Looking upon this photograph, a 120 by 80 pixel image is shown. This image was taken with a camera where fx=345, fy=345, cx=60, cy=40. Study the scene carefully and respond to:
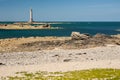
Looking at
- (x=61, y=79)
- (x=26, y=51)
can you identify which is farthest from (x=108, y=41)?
(x=61, y=79)

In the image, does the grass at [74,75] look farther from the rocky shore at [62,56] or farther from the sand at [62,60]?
the sand at [62,60]

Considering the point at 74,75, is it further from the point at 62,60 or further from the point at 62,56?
the point at 62,56

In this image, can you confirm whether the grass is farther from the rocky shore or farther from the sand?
the sand

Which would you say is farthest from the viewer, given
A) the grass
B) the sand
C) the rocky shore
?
the rocky shore

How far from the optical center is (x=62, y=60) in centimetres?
4394

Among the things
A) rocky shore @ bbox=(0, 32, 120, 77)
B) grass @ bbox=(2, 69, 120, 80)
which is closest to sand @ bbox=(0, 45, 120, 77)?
rocky shore @ bbox=(0, 32, 120, 77)

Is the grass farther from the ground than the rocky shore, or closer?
farther from the ground

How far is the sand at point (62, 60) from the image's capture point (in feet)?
120

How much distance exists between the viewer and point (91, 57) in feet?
154

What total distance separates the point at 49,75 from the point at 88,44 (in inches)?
1194

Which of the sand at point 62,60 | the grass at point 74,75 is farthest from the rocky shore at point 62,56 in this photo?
the grass at point 74,75

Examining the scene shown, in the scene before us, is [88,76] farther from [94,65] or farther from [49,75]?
[94,65]

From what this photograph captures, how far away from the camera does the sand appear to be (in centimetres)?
3672

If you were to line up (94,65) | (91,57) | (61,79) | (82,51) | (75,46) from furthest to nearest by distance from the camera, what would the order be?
(75,46)
(82,51)
(91,57)
(94,65)
(61,79)
